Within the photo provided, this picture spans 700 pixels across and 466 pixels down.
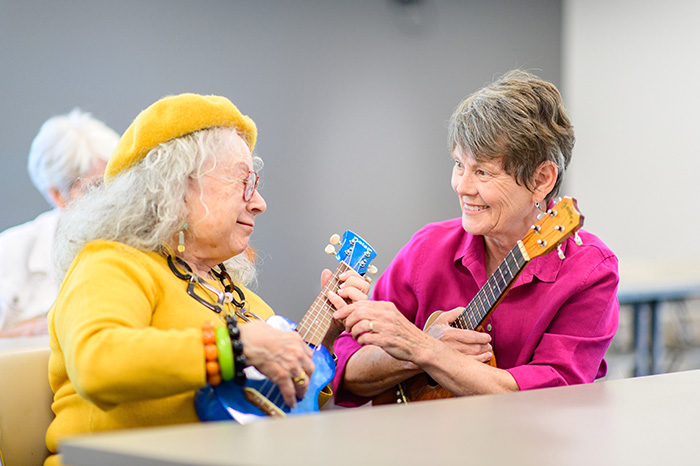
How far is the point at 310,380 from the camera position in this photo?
1451 mm

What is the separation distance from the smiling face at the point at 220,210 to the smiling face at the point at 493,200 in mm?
563

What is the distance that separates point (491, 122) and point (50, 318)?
112 centimetres

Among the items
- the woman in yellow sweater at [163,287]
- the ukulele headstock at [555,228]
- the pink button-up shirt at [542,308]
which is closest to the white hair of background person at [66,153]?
the woman in yellow sweater at [163,287]

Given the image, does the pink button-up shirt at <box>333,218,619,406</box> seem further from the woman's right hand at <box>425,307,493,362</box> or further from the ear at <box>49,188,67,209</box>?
the ear at <box>49,188,67,209</box>

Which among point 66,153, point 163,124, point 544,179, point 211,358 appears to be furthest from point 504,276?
point 66,153

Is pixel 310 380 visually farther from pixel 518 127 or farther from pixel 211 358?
pixel 518 127

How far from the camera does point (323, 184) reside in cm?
455

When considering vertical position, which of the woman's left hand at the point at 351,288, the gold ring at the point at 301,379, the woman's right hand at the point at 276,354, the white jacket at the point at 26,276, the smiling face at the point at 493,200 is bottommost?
the white jacket at the point at 26,276

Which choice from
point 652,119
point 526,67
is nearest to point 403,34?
point 526,67

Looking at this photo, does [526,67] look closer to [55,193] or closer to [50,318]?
[55,193]

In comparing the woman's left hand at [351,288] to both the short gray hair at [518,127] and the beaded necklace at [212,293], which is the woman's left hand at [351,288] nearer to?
the beaded necklace at [212,293]

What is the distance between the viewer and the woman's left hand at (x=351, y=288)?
158 centimetres

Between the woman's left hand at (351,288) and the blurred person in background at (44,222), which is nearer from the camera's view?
the woman's left hand at (351,288)

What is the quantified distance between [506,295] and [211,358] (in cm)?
88
